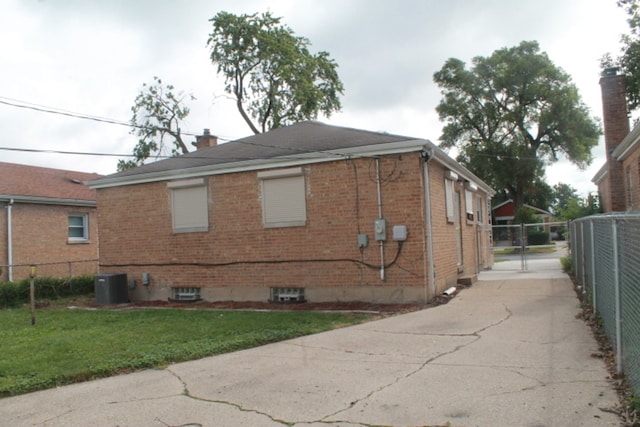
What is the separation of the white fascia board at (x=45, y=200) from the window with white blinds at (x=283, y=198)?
11.6m

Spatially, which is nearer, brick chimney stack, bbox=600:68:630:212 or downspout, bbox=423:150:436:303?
downspout, bbox=423:150:436:303

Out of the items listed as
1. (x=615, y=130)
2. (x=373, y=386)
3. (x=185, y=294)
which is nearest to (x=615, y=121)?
(x=615, y=130)

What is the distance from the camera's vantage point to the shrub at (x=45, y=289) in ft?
46.5

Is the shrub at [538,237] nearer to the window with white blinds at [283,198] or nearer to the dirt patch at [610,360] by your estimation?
the dirt patch at [610,360]

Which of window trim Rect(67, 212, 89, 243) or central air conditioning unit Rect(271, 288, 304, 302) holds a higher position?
window trim Rect(67, 212, 89, 243)

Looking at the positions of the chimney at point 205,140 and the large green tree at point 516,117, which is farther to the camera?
the large green tree at point 516,117

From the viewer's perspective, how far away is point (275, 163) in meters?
12.2

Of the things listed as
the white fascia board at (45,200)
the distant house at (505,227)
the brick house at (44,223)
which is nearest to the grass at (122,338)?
the brick house at (44,223)

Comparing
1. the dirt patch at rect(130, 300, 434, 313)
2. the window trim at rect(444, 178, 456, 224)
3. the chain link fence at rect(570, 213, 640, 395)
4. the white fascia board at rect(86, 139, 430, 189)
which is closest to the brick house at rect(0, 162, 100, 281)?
the white fascia board at rect(86, 139, 430, 189)

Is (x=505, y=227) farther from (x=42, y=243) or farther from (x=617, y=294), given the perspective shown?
(x=42, y=243)

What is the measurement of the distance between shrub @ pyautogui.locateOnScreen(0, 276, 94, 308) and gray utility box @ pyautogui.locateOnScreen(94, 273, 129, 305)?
2237 mm

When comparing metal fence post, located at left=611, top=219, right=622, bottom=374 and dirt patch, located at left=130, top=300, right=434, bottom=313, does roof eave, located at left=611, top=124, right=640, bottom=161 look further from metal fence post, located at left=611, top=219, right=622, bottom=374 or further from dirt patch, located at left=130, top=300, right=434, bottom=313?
metal fence post, located at left=611, top=219, right=622, bottom=374

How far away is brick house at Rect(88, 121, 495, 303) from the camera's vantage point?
11.0 m

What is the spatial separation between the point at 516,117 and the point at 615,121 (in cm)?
2762
